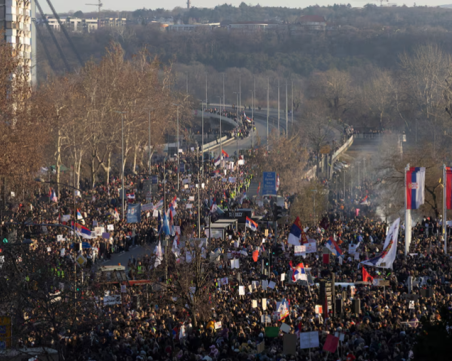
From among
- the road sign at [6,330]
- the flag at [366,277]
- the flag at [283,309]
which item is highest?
the road sign at [6,330]

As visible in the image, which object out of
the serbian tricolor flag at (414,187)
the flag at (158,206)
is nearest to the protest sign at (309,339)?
the serbian tricolor flag at (414,187)

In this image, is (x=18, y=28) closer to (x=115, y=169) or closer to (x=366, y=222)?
(x=115, y=169)

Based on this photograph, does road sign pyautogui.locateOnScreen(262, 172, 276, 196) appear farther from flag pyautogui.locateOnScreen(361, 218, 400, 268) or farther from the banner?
flag pyautogui.locateOnScreen(361, 218, 400, 268)

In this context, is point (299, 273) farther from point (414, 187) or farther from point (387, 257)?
point (414, 187)

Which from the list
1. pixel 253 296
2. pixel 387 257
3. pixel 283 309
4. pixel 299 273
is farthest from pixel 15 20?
pixel 283 309

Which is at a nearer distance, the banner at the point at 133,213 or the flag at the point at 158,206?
the banner at the point at 133,213

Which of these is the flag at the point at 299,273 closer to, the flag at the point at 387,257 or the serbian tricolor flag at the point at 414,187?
the flag at the point at 387,257
